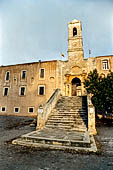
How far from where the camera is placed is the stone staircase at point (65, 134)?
4809mm

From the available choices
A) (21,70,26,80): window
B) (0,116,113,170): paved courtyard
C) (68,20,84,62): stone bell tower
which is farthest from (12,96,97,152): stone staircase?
(21,70,26,80): window

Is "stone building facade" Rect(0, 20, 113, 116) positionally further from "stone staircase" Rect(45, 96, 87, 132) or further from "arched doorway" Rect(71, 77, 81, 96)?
"stone staircase" Rect(45, 96, 87, 132)

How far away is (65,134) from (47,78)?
13.2m

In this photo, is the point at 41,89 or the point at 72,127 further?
the point at 41,89

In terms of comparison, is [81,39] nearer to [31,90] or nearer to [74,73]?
[74,73]

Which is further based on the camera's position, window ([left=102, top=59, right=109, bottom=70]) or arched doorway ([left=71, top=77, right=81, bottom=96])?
arched doorway ([left=71, top=77, right=81, bottom=96])

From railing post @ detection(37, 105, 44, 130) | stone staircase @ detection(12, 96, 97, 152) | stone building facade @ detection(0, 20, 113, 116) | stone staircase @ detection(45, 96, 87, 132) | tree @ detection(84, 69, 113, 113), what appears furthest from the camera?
stone building facade @ detection(0, 20, 113, 116)

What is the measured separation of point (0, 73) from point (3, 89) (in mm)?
3641

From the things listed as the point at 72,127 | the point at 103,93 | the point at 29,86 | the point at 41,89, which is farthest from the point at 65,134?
the point at 29,86

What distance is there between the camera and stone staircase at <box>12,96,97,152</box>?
4.81 metres

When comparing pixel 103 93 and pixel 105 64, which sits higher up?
pixel 105 64

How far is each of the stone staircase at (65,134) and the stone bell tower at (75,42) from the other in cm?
948

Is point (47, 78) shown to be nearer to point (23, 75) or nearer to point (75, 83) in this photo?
point (23, 75)

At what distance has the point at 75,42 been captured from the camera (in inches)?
768
